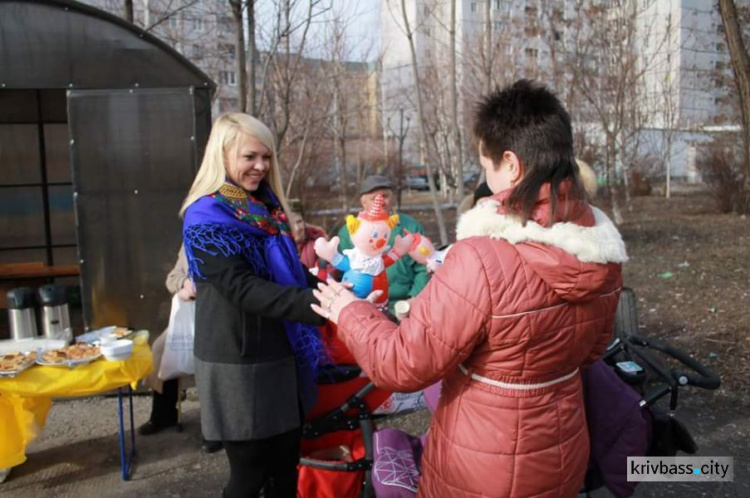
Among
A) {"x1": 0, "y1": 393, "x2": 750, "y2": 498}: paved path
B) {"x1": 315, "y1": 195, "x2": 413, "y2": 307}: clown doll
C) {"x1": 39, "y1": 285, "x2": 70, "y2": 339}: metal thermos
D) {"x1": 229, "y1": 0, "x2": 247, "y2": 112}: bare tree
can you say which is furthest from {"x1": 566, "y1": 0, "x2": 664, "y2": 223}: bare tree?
{"x1": 39, "y1": 285, "x2": 70, "y2": 339}: metal thermos

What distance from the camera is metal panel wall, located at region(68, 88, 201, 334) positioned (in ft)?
15.3

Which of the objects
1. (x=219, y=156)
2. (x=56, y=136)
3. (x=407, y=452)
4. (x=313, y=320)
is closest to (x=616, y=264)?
(x=313, y=320)

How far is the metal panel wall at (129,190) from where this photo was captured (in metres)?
4.66

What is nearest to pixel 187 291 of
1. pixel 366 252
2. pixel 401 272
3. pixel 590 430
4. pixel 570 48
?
pixel 401 272

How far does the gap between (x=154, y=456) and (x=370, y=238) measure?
229cm

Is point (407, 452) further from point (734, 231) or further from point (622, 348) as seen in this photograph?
point (734, 231)

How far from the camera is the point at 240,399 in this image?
2.16 metres

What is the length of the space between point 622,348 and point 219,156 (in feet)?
6.41

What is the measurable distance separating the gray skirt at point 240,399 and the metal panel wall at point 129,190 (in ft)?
9.43

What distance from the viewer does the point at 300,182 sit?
12.1 meters

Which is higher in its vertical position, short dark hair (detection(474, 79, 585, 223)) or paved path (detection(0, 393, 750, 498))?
short dark hair (detection(474, 79, 585, 223))

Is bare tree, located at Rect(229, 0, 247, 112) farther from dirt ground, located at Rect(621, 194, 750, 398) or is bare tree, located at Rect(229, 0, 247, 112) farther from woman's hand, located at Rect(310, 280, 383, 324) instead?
dirt ground, located at Rect(621, 194, 750, 398)

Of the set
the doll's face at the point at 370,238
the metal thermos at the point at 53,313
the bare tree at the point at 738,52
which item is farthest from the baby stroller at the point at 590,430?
the bare tree at the point at 738,52

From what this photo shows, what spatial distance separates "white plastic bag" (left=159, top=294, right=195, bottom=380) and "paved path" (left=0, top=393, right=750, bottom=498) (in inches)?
21.2
